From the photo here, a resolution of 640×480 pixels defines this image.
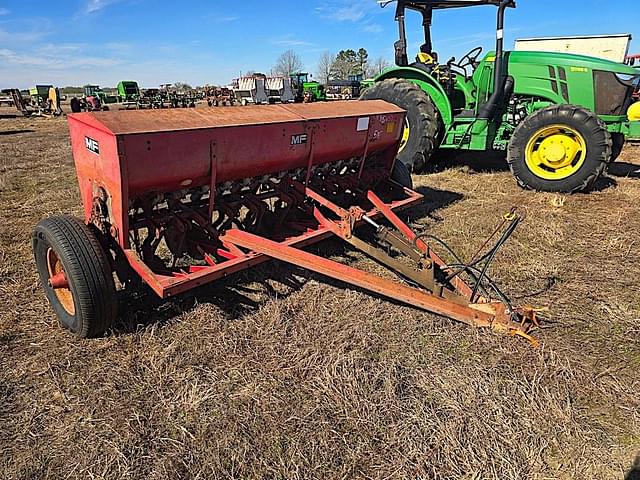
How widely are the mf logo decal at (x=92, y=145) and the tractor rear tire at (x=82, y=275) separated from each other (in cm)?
46

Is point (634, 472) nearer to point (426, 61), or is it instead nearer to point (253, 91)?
point (426, 61)

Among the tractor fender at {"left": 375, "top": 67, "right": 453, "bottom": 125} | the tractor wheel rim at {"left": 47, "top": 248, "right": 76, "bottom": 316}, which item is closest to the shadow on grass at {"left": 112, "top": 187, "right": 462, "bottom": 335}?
the tractor wheel rim at {"left": 47, "top": 248, "right": 76, "bottom": 316}

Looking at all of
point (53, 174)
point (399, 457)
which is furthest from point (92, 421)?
point (53, 174)

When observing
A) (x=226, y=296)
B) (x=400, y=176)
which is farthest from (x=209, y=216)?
(x=400, y=176)

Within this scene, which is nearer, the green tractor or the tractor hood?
the green tractor

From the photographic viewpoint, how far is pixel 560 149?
5852mm

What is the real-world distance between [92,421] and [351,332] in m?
1.50

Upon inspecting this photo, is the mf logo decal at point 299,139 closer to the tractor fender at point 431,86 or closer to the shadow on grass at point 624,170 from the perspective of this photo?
the tractor fender at point 431,86

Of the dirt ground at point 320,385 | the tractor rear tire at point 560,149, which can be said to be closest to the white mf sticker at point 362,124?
the dirt ground at point 320,385

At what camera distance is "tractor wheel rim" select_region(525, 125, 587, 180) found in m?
5.81

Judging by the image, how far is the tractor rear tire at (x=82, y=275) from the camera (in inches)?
107

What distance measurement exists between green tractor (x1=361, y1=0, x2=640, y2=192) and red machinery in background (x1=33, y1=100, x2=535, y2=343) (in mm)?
2826

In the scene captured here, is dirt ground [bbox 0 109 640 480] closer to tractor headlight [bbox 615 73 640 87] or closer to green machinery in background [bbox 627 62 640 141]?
green machinery in background [bbox 627 62 640 141]

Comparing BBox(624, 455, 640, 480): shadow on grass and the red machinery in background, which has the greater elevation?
the red machinery in background
